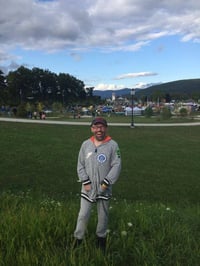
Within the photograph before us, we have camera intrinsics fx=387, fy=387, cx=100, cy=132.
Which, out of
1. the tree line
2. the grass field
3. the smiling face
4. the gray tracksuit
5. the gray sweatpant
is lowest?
the grass field

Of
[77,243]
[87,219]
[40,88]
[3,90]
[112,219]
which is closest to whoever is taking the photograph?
[77,243]

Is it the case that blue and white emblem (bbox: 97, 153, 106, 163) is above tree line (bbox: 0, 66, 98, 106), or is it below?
below

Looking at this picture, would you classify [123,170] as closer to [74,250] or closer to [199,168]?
[199,168]

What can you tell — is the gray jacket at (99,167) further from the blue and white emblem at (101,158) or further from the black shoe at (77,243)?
the black shoe at (77,243)

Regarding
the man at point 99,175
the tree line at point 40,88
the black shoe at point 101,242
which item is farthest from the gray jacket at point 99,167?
the tree line at point 40,88


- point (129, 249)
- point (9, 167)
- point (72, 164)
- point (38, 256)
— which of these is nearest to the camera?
point (38, 256)

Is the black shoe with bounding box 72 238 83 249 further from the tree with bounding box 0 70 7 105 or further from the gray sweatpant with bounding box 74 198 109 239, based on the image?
the tree with bounding box 0 70 7 105

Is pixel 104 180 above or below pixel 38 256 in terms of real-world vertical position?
above

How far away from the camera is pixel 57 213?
4.63 m

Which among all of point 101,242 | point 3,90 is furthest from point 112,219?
point 3,90

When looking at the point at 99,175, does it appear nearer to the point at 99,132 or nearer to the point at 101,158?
the point at 101,158

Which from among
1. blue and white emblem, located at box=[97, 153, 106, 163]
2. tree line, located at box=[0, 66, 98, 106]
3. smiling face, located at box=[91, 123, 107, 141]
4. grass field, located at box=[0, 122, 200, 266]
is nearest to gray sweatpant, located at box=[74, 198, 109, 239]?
grass field, located at box=[0, 122, 200, 266]

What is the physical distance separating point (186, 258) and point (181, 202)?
162 inches

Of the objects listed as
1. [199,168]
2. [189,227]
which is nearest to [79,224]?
[189,227]
